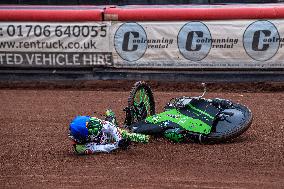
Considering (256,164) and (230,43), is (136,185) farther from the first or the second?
(230,43)

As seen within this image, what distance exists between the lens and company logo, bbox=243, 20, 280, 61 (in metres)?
15.4

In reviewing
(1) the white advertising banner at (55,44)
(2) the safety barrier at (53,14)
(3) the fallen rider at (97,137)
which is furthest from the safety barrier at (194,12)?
(3) the fallen rider at (97,137)

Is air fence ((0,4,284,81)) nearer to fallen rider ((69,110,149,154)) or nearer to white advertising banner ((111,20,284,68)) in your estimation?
white advertising banner ((111,20,284,68))

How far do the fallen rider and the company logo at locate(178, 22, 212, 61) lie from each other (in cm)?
718

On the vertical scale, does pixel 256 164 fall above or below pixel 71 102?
above

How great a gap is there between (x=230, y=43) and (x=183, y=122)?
6775 millimetres

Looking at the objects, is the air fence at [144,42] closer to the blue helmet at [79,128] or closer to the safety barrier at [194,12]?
the safety barrier at [194,12]

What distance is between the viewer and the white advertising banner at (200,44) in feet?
50.6

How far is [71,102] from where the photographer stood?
14.3 metres

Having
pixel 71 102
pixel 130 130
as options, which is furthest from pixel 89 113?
pixel 130 130

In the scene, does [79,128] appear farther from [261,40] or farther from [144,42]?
[261,40]

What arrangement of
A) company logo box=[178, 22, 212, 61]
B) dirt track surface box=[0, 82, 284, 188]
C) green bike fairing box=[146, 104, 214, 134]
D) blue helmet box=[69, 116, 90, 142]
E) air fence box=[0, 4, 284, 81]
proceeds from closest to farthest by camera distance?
dirt track surface box=[0, 82, 284, 188] < blue helmet box=[69, 116, 90, 142] < green bike fairing box=[146, 104, 214, 134] < air fence box=[0, 4, 284, 81] < company logo box=[178, 22, 212, 61]

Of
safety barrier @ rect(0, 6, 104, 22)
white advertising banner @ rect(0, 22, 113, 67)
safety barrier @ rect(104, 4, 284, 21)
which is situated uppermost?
safety barrier @ rect(104, 4, 284, 21)

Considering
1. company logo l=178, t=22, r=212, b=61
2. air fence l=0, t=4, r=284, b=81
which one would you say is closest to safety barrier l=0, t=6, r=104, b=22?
air fence l=0, t=4, r=284, b=81
